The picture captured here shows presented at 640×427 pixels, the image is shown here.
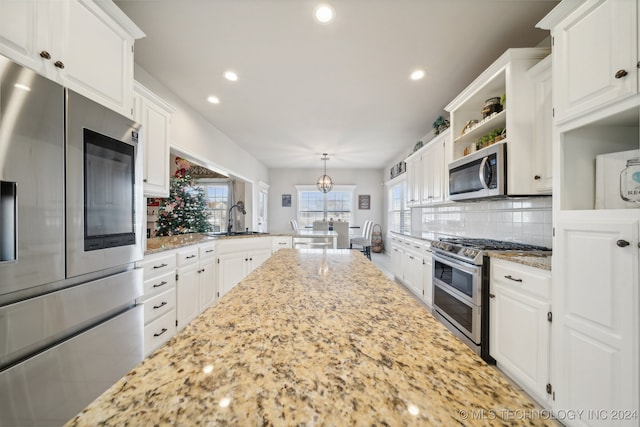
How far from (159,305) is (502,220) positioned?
326 centimetres

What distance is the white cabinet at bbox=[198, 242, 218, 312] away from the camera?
2.67m

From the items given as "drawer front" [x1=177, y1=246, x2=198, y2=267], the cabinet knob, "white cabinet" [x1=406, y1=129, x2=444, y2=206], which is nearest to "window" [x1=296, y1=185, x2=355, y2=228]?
Answer: "white cabinet" [x1=406, y1=129, x2=444, y2=206]

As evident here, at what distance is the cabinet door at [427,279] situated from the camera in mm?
2893

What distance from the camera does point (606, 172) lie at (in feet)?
4.33

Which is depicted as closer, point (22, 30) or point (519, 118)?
point (22, 30)

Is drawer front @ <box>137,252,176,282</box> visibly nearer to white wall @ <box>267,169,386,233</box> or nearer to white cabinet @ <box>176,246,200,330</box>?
white cabinet @ <box>176,246,200,330</box>

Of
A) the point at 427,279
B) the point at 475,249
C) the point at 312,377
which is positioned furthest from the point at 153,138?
the point at 427,279

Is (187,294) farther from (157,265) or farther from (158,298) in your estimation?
(157,265)

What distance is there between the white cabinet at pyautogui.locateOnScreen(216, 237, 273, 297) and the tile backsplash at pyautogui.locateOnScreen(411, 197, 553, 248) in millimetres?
2674

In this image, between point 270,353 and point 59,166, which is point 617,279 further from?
point 59,166

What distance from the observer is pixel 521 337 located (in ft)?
5.17

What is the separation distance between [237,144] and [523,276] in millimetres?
5064

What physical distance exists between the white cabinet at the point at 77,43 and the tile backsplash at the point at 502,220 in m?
3.17

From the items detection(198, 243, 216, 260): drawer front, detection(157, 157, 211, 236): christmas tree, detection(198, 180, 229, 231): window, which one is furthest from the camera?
detection(198, 180, 229, 231): window
